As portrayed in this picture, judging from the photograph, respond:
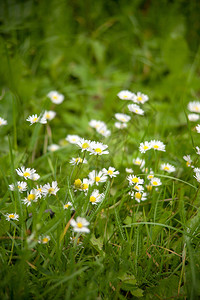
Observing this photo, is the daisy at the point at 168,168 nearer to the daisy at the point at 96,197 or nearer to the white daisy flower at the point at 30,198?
the daisy at the point at 96,197

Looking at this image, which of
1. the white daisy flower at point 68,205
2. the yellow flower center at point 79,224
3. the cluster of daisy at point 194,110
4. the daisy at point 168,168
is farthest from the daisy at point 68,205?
the cluster of daisy at point 194,110

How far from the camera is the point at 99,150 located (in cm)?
112

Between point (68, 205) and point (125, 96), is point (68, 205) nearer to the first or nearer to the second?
point (68, 205)

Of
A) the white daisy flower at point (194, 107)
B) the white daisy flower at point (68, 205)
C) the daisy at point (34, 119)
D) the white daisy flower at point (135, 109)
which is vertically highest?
the white daisy flower at point (194, 107)

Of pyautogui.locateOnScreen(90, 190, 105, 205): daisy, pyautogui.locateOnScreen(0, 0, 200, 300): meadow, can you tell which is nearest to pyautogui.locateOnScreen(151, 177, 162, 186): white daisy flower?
pyautogui.locateOnScreen(0, 0, 200, 300): meadow

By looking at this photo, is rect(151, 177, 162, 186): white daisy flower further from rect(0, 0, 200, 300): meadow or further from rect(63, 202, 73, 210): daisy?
rect(63, 202, 73, 210): daisy

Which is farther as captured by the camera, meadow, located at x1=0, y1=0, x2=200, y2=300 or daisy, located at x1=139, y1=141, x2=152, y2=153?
daisy, located at x1=139, y1=141, x2=152, y2=153

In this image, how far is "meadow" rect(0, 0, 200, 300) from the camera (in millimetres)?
954

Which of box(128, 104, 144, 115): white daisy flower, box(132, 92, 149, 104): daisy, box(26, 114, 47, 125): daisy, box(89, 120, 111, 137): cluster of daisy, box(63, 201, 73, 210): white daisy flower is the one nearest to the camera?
box(63, 201, 73, 210): white daisy flower

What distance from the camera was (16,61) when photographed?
2041 millimetres

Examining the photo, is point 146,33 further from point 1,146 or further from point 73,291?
point 73,291

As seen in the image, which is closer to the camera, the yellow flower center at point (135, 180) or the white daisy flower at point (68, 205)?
the white daisy flower at point (68, 205)

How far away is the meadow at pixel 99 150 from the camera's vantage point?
0.95m

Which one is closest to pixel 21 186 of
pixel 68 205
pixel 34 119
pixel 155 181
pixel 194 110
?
pixel 68 205
